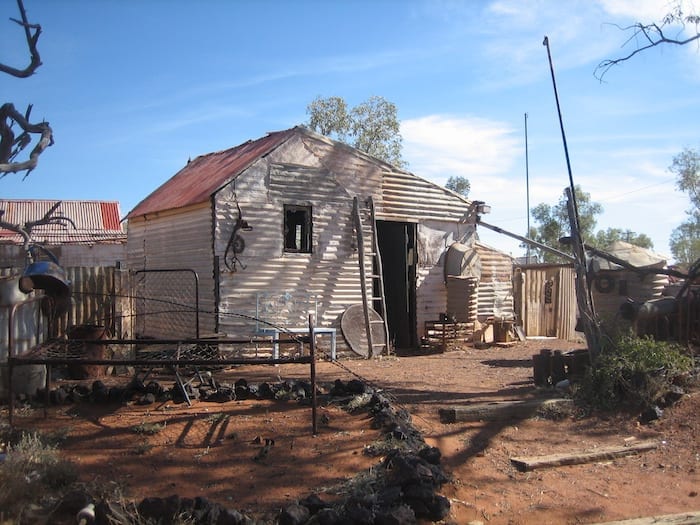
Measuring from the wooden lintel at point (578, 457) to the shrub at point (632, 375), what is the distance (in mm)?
1139

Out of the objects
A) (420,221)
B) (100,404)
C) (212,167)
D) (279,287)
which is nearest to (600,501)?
(100,404)

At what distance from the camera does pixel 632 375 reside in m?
8.33

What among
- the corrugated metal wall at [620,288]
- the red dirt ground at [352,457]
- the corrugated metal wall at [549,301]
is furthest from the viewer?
the corrugated metal wall at [549,301]

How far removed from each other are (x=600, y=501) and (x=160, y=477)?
3812mm

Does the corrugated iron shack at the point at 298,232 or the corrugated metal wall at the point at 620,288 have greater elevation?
the corrugated iron shack at the point at 298,232

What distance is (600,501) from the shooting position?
5559mm

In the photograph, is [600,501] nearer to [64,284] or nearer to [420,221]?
[64,284]

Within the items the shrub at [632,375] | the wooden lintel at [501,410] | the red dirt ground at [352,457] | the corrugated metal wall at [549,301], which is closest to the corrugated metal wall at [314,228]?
the corrugated metal wall at [549,301]

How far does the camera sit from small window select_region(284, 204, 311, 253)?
13.9m

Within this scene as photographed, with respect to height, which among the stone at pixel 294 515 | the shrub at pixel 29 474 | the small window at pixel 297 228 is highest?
the small window at pixel 297 228

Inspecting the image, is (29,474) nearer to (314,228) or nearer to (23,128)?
(23,128)

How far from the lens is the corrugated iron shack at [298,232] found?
1298cm

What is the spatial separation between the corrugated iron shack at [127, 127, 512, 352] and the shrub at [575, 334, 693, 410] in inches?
235

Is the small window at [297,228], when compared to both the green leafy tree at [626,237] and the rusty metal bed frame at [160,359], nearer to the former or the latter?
the rusty metal bed frame at [160,359]
